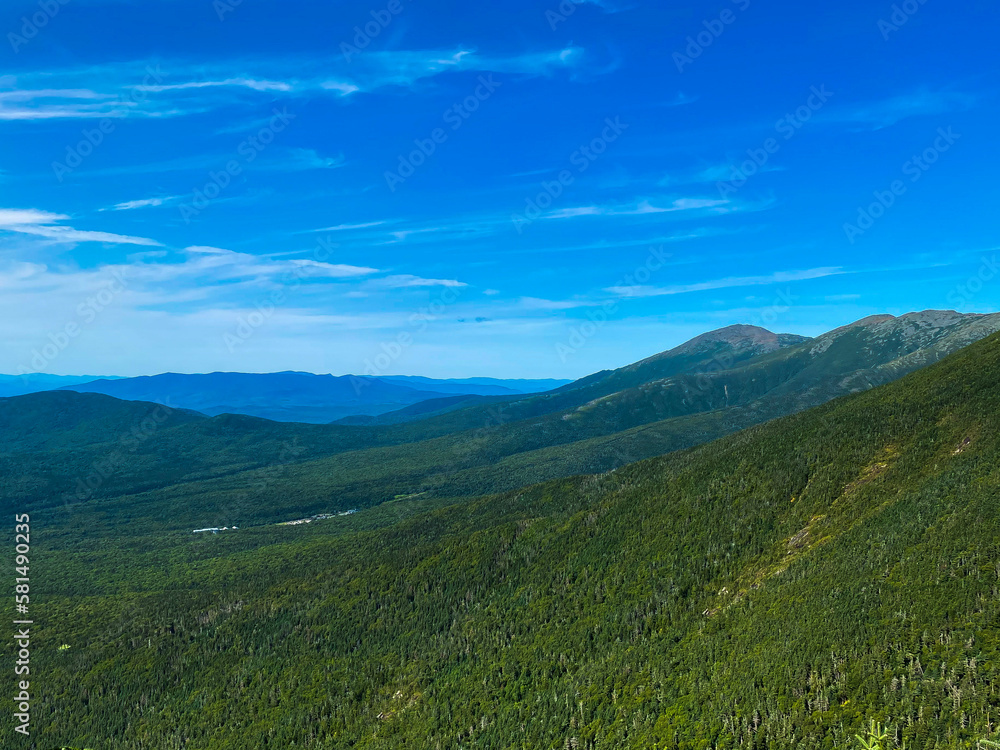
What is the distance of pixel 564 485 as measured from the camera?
189875mm

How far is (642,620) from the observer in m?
96.4

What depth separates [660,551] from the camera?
115188 mm

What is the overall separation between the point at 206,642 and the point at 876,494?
465ft

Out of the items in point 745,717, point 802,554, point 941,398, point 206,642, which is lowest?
point 206,642

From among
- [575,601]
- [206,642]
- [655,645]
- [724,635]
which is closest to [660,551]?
[575,601]

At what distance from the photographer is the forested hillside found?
2335 inches

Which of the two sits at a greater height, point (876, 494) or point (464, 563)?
point (876, 494)

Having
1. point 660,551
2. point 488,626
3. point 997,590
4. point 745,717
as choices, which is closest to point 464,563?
point 488,626

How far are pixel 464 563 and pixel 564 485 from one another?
58685 millimetres

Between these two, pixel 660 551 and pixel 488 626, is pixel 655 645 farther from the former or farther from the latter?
pixel 488 626

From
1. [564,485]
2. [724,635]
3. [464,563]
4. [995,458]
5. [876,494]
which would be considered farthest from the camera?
[564,485]

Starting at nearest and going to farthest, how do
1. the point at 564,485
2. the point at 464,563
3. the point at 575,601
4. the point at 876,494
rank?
the point at 876,494 → the point at 575,601 → the point at 464,563 → the point at 564,485

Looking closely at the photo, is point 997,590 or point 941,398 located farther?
point 941,398

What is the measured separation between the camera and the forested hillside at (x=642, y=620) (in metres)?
59.3
